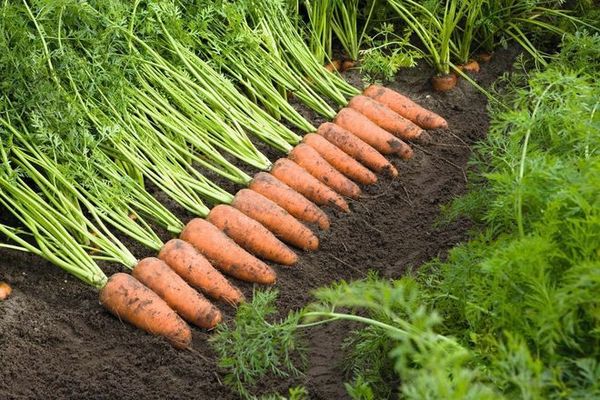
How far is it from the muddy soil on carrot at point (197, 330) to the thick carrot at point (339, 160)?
0.26 ft

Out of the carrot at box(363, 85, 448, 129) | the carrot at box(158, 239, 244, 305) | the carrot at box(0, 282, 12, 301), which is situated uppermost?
the carrot at box(0, 282, 12, 301)

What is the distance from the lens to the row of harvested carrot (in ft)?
12.8

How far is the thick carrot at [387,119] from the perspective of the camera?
5035 mm

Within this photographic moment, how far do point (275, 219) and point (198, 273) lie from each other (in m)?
0.49

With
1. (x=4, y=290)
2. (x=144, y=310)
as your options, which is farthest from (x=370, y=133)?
(x=4, y=290)

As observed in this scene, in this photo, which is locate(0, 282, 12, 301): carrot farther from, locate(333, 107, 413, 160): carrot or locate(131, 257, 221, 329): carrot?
locate(333, 107, 413, 160): carrot

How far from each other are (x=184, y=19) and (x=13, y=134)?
106 cm

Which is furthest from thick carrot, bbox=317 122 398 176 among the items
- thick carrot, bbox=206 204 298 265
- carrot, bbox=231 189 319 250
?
thick carrot, bbox=206 204 298 265

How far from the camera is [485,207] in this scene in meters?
3.70

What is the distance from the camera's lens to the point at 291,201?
177 inches

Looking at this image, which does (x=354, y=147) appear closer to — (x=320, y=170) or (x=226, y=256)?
(x=320, y=170)

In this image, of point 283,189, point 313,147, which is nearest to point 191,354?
point 283,189

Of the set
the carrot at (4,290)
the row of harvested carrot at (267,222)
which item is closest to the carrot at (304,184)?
the row of harvested carrot at (267,222)

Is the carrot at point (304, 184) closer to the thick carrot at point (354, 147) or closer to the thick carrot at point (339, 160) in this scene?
the thick carrot at point (339, 160)
